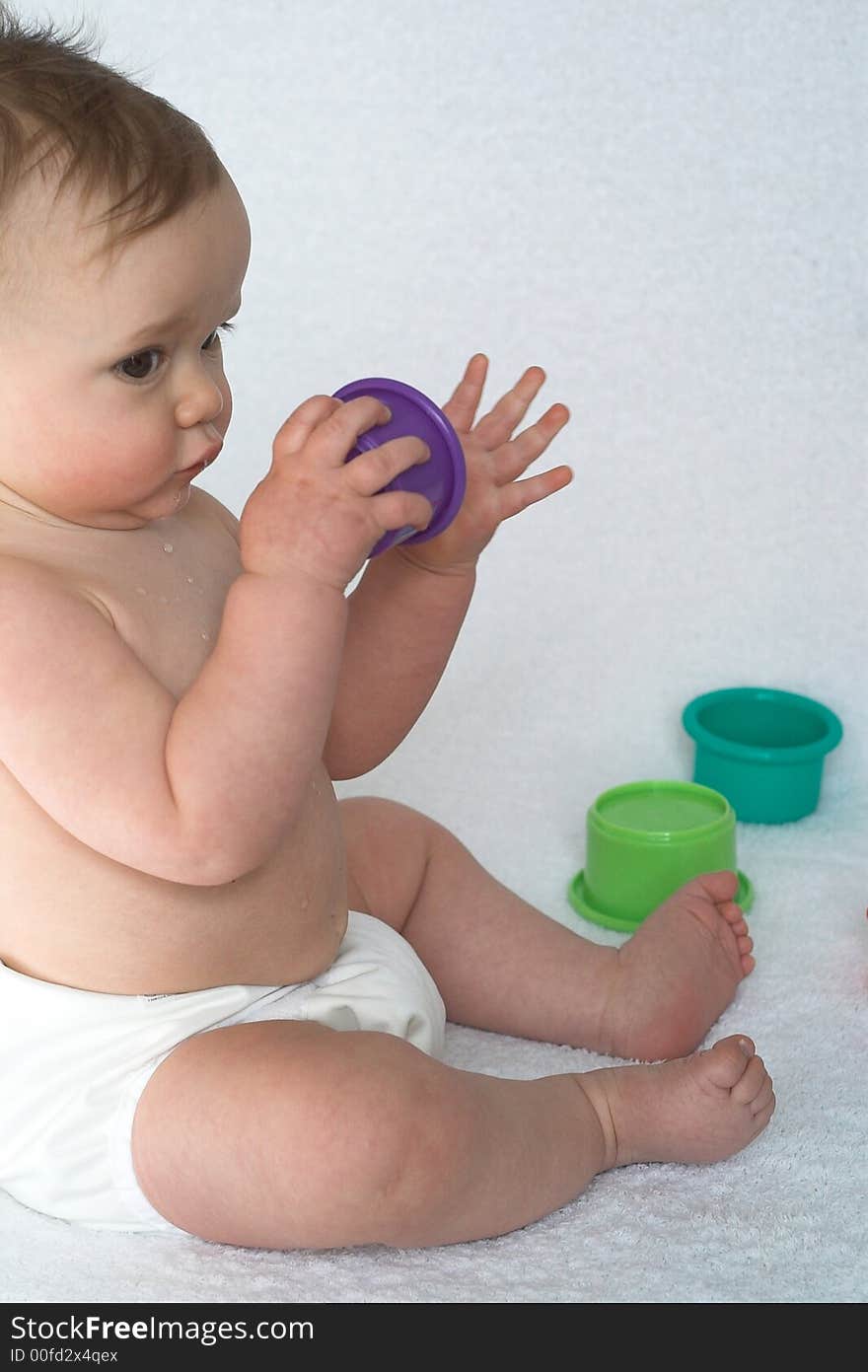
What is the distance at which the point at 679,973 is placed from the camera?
1.29 m

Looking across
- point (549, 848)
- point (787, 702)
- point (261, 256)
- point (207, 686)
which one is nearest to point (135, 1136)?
point (207, 686)

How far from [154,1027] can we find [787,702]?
2.90ft

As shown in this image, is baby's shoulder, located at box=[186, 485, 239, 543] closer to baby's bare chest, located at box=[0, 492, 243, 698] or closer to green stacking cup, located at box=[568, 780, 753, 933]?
baby's bare chest, located at box=[0, 492, 243, 698]

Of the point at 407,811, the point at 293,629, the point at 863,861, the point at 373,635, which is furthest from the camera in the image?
the point at 863,861

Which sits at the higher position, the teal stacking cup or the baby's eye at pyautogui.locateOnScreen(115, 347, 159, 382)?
the baby's eye at pyautogui.locateOnScreen(115, 347, 159, 382)

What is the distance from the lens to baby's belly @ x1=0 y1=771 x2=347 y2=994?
1048 mm

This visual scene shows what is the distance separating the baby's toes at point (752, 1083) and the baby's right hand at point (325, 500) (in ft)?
1.39

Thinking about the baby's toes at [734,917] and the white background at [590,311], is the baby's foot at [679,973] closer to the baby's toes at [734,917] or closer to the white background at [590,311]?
the baby's toes at [734,917]

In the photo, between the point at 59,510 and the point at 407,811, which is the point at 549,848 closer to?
the point at 407,811

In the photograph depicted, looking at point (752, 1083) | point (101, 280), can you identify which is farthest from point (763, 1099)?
point (101, 280)

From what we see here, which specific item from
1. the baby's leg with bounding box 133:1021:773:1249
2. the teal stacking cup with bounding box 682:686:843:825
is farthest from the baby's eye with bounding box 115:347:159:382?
the teal stacking cup with bounding box 682:686:843:825

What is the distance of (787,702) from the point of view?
69.0 inches

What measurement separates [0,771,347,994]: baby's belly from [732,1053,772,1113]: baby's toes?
0.30 m

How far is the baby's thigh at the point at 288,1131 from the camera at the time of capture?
3.26 ft
